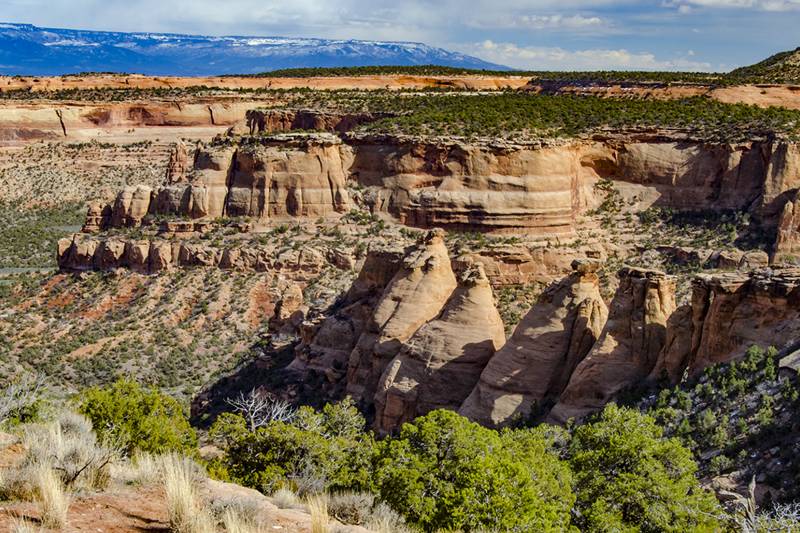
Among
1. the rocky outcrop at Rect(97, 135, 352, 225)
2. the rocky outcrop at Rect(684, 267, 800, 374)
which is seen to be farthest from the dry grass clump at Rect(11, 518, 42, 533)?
the rocky outcrop at Rect(97, 135, 352, 225)

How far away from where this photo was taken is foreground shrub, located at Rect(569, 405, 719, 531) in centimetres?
1711

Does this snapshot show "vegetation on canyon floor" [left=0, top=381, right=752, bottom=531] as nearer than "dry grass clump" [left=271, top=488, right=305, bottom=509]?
No

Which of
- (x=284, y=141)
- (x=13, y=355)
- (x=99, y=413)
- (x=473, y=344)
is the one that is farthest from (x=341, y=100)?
(x=99, y=413)

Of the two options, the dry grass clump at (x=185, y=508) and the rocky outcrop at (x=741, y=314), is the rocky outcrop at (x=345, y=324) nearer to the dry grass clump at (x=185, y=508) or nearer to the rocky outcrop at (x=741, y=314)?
the rocky outcrop at (x=741, y=314)

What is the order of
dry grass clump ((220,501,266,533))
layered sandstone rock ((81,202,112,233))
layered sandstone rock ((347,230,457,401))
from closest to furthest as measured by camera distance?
dry grass clump ((220,501,266,533))
layered sandstone rock ((347,230,457,401))
layered sandstone rock ((81,202,112,233))

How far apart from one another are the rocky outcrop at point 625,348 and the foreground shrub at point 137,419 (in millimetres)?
8987

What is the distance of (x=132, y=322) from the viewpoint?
46844 mm

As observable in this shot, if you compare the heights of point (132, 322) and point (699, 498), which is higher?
point (699, 498)

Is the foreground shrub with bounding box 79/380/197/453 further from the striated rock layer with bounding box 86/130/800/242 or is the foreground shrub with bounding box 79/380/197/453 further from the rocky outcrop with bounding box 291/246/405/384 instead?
the striated rock layer with bounding box 86/130/800/242

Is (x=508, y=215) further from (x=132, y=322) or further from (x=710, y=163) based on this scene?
(x=132, y=322)

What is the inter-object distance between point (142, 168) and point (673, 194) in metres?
55.5

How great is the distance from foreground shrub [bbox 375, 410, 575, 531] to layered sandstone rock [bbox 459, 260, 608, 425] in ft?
21.2

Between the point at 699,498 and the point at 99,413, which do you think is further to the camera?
the point at 99,413

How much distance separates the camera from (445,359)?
28.8m
